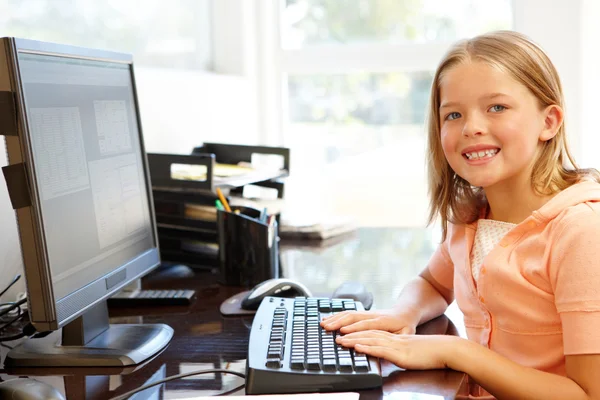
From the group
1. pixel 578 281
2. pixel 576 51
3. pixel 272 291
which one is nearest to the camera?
pixel 578 281

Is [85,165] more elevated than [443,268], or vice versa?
[85,165]

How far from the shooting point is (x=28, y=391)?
2.70ft

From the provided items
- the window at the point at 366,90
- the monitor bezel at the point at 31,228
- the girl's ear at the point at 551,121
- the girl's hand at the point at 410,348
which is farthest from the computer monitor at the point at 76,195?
the window at the point at 366,90

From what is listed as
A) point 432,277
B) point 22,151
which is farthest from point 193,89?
point 22,151

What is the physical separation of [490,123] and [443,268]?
0.32 meters

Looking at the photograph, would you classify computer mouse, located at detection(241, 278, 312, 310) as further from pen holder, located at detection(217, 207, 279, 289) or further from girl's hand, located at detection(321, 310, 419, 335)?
girl's hand, located at detection(321, 310, 419, 335)

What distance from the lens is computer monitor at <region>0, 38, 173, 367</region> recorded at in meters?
0.91

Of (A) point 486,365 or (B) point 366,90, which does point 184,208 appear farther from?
(B) point 366,90

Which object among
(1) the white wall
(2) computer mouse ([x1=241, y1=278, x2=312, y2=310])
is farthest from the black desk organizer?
(1) the white wall

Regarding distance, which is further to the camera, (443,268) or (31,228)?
(443,268)

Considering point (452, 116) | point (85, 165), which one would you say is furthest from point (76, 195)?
point (452, 116)

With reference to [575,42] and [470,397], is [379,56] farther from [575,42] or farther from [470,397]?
[470,397]

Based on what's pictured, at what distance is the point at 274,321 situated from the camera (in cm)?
108

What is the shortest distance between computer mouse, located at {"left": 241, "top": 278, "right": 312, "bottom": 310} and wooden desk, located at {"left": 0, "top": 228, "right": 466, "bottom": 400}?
0.04m
